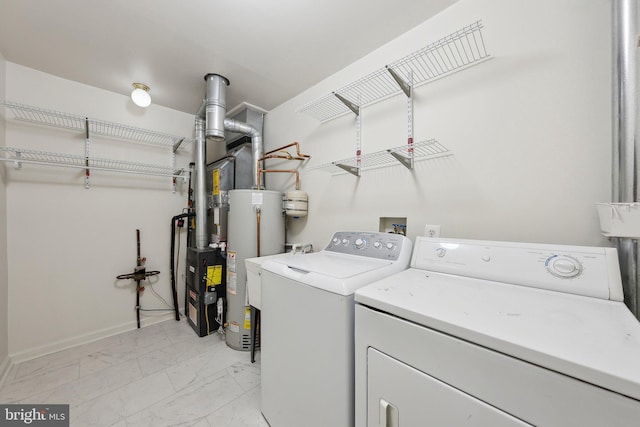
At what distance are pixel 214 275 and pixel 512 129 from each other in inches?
101

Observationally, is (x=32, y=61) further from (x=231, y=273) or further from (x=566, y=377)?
(x=566, y=377)

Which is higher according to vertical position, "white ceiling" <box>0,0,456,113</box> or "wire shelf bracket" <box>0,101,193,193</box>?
"white ceiling" <box>0,0,456,113</box>

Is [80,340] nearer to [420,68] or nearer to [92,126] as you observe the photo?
[92,126]

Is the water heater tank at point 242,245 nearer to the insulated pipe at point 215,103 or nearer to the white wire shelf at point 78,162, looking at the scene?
the insulated pipe at point 215,103

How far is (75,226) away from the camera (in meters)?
2.19

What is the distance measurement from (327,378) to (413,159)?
133 centimetres

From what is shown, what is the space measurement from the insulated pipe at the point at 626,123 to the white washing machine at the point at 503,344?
16 cm

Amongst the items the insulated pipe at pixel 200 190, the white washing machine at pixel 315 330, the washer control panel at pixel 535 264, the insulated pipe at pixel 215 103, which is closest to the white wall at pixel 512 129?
the washer control panel at pixel 535 264

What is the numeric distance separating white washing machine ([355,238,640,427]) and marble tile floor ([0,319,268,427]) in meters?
1.12

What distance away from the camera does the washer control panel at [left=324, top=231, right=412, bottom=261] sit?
129 centimetres

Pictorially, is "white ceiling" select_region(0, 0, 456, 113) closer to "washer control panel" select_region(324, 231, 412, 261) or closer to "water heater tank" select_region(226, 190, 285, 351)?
"water heater tank" select_region(226, 190, 285, 351)

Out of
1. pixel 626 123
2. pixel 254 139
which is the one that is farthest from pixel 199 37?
pixel 626 123

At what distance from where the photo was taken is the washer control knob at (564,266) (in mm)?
837

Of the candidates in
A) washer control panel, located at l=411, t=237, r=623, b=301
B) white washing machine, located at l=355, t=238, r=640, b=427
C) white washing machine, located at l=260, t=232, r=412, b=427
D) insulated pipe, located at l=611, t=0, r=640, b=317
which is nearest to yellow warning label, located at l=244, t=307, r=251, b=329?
white washing machine, located at l=260, t=232, r=412, b=427
